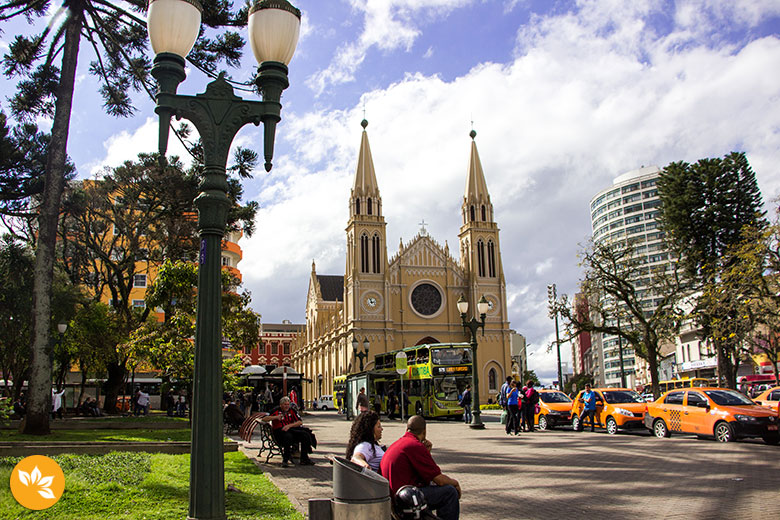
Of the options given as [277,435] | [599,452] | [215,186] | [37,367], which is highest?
[215,186]

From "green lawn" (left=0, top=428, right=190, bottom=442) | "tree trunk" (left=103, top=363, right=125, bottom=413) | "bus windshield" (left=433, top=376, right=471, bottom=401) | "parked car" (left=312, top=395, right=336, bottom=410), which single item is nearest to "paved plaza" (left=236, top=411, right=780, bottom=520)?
"green lawn" (left=0, top=428, right=190, bottom=442)

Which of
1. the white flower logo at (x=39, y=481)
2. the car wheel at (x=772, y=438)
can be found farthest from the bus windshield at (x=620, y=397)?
the white flower logo at (x=39, y=481)

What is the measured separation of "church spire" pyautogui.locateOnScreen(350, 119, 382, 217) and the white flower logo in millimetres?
60336

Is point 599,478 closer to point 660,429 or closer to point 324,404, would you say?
point 660,429

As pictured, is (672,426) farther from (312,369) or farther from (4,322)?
(312,369)

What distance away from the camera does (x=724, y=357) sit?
32.8m

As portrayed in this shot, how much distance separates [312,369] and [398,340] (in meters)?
22.0

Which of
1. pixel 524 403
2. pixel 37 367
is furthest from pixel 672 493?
pixel 37 367

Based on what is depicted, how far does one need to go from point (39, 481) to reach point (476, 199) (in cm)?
6528

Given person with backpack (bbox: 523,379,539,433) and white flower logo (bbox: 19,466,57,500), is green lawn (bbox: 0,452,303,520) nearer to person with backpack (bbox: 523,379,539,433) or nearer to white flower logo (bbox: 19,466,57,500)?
white flower logo (bbox: 19,466,57,500)

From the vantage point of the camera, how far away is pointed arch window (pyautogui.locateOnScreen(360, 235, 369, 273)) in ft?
217

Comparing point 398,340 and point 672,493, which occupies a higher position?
point 398,340

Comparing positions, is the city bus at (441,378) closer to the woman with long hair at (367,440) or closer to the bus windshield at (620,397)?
the bus windshield at (620,397)

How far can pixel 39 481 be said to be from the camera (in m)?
7.34
